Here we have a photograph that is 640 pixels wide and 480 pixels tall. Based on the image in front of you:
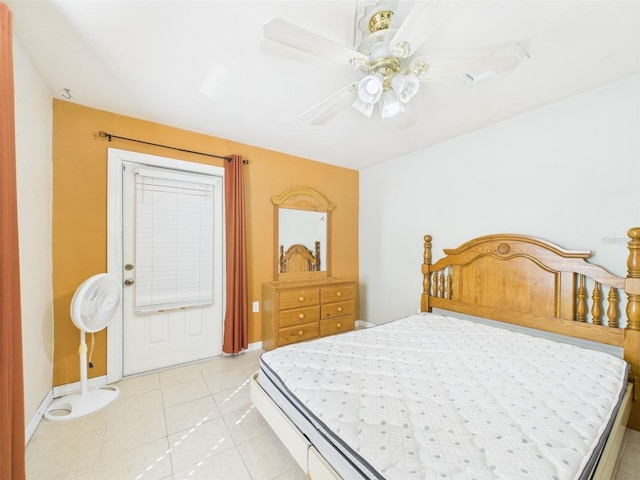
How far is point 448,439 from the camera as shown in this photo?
100cm

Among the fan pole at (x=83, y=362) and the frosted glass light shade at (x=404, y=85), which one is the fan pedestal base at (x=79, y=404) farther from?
the frosted glass light shade at (x=404, y=85)

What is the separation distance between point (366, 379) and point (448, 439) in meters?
0.51

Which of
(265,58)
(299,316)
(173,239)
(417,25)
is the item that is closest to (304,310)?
(299,316)

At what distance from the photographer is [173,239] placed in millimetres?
2693

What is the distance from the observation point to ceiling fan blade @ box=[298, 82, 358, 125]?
5.03 feet

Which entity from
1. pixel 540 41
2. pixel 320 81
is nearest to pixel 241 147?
pixel 320 81

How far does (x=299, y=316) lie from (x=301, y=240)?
103cm

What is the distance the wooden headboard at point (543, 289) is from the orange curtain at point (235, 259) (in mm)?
2102

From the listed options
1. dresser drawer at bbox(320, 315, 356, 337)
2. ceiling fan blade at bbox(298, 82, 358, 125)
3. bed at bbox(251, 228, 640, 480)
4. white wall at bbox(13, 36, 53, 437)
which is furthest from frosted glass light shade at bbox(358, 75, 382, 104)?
dresser drawer at bbox(320, 315, 356, 337)

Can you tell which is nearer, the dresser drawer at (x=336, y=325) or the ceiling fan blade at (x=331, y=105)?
the ceiling fan blade at (x=331, y=105)

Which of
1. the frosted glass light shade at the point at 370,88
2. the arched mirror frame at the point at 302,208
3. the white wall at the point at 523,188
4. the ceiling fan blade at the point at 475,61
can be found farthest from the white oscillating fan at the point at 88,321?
the white wall at the point at 523,188

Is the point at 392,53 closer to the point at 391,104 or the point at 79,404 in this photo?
the point at 391,104

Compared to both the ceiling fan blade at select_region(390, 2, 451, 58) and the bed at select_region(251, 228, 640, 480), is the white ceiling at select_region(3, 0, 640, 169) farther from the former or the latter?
the bed at select_region(251, 228, 640, 480)

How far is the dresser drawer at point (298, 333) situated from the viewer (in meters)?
2.93
